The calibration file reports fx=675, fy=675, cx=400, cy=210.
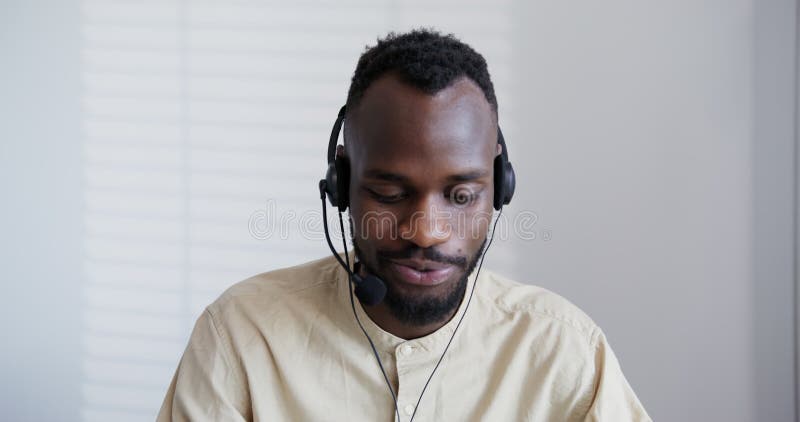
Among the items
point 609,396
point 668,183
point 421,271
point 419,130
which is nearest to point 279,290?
point 421,271

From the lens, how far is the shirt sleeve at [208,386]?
1.14 m

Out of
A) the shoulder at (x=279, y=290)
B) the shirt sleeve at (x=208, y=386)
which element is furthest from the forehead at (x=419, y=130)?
the shirt sleeve at (x=208, y=386)

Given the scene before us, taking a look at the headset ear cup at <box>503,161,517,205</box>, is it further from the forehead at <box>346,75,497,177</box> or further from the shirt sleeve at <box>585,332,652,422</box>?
the shirt sleeve at <box>585,332,652,422</box>

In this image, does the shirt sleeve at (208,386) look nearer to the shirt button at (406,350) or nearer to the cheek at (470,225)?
the shirt button at (406,350)

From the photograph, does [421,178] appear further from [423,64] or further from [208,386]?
[208,386]

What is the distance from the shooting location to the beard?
112cm

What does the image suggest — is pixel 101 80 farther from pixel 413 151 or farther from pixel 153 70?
pixel 413 151

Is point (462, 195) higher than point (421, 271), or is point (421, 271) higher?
point (462, 195)

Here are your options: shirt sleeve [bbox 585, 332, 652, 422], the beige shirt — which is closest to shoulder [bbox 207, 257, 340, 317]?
the beige shirt

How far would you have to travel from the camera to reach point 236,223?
1898mm

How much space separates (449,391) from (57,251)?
141 centimetres

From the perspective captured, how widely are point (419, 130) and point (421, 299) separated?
28 centimetres

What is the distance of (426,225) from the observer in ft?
3.45

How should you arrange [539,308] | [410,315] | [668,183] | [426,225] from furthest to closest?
[668,183], [539,308], [410,315], [426,225]
